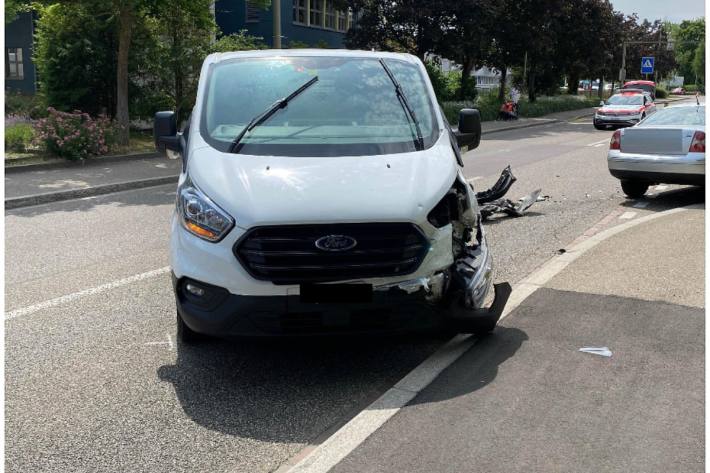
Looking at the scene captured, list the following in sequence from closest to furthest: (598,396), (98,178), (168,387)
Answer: (598,396), (168,387), (98,178)

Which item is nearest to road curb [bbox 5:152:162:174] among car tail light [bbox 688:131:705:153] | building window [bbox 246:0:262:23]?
car tail light [bbox 688:131:705:153]

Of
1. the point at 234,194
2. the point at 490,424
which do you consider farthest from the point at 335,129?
the point at 490,424

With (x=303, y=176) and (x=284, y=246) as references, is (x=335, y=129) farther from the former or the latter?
(x=284, y=246)

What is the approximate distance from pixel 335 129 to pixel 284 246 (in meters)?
1.32

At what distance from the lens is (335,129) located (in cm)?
521

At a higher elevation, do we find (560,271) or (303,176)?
(303,176)

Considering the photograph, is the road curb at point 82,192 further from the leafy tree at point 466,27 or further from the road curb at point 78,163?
the leafy tree at point 466,27

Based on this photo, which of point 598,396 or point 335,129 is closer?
point 598,396

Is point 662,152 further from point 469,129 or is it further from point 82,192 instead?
point 82,192

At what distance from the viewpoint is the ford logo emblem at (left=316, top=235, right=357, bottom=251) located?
13.6 ft

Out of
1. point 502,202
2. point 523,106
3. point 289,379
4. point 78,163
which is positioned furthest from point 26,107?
point 523,106

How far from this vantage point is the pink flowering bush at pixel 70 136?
1563 cm

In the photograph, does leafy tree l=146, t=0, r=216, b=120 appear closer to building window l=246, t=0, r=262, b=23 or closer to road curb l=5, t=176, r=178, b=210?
road curb l=5, t=176, r=178, b=210

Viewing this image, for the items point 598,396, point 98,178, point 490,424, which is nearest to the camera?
point 490,424
